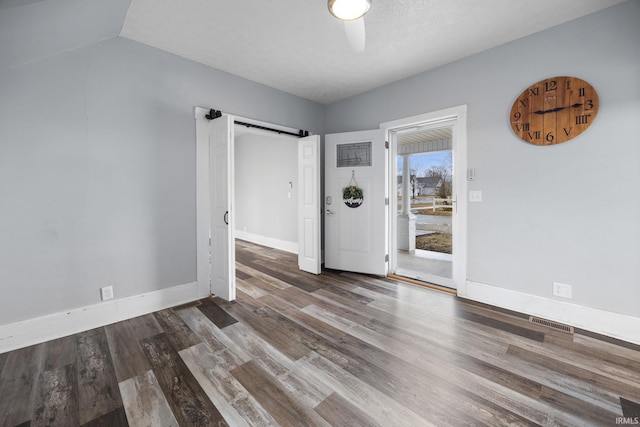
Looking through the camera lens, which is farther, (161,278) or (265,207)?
(265,207)

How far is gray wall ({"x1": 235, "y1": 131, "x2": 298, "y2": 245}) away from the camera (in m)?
5.49

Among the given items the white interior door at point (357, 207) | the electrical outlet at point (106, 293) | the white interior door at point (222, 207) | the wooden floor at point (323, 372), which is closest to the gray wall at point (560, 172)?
the wooden floor at point (323, 372)

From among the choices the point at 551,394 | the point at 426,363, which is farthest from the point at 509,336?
the point at 426,363

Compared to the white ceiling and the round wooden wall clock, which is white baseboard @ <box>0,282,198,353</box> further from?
the round wooden wall clock

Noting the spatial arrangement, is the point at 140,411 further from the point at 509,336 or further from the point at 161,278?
the point at 509,336

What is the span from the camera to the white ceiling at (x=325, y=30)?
2164 millimetres

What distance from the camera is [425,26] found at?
241 cm

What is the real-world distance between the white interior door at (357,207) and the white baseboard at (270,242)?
137 cm

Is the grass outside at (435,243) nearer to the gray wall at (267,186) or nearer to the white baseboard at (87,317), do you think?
the gray wall at (267,186)

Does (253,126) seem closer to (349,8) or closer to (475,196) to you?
(349,8)

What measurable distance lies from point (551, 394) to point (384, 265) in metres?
2.31

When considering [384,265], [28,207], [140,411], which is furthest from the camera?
[384,265]

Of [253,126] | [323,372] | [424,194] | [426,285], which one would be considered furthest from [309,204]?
[323,372]

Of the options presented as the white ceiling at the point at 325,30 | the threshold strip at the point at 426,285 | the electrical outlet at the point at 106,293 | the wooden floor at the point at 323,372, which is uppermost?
the white ceiling at the point at 325,30
